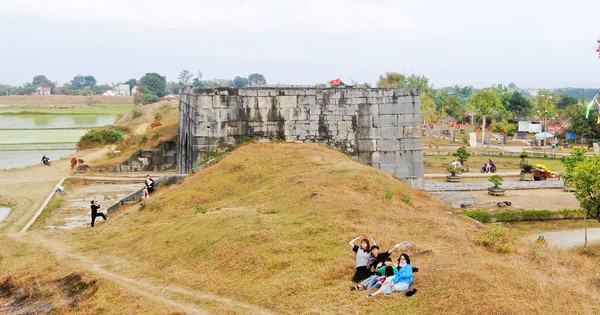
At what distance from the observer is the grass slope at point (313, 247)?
399 inches

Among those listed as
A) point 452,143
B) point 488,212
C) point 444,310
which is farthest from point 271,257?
point 452,143

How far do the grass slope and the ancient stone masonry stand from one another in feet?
14.4

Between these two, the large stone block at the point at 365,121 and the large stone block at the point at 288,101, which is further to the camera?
the large stone block at the point at 288,101

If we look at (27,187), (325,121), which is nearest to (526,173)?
(325,121)

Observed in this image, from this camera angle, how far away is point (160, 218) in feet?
61.3

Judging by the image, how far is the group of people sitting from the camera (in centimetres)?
1075

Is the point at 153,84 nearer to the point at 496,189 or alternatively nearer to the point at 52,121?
the point at 52,121

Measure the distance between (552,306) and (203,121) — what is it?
58.8 feet

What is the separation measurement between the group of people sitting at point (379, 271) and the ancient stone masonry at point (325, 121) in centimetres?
1396

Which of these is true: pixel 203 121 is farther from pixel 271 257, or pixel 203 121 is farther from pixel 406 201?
pixel 271 257

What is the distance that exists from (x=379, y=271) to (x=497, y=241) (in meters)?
3.38

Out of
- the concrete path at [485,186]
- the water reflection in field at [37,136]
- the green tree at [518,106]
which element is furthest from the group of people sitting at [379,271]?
the green tree at [518,106]

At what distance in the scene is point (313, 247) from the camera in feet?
42.6

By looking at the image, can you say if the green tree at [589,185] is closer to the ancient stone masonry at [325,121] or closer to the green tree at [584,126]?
the ancient stone masonry at [325,121]
